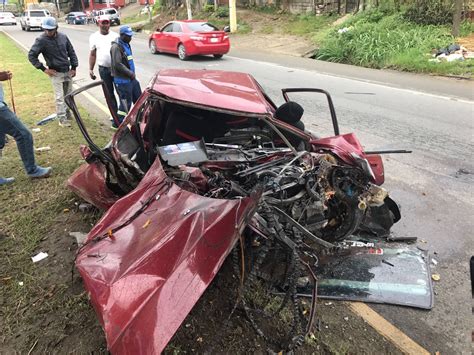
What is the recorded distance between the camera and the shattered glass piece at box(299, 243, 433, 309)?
3209mm

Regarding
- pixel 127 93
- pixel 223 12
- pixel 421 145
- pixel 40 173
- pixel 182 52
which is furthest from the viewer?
pixel 223 12

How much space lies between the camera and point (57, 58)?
6918 millimetres

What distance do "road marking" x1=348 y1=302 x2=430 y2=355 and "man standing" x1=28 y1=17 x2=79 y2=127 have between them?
6059 millimetres

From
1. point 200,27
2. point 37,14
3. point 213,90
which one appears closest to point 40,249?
point 213,90

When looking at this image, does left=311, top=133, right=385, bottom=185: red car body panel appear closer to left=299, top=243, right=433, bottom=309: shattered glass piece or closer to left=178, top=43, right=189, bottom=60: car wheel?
left=299, top=243, right=433, bottom=309: shattered glass piece

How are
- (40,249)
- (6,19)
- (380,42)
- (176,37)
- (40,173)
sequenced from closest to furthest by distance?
(40,249), (40,173), (380,42), (176,37), (6,19)

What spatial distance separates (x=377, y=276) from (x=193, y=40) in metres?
13.1

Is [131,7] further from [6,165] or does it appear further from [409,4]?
[6,165]

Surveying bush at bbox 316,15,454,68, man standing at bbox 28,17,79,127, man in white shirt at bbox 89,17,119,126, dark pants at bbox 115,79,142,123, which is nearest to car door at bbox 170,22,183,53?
bush at bbox 316,15,454,68

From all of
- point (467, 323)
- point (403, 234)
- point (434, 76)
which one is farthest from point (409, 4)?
point (467, 323)

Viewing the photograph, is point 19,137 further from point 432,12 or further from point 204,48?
point 432,12

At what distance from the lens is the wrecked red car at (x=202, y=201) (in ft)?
7.21

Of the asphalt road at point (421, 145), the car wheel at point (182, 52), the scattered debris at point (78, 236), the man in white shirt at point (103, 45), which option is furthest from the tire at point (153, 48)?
the scattered debris at point (78, 236)

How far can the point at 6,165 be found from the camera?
5742 mm
